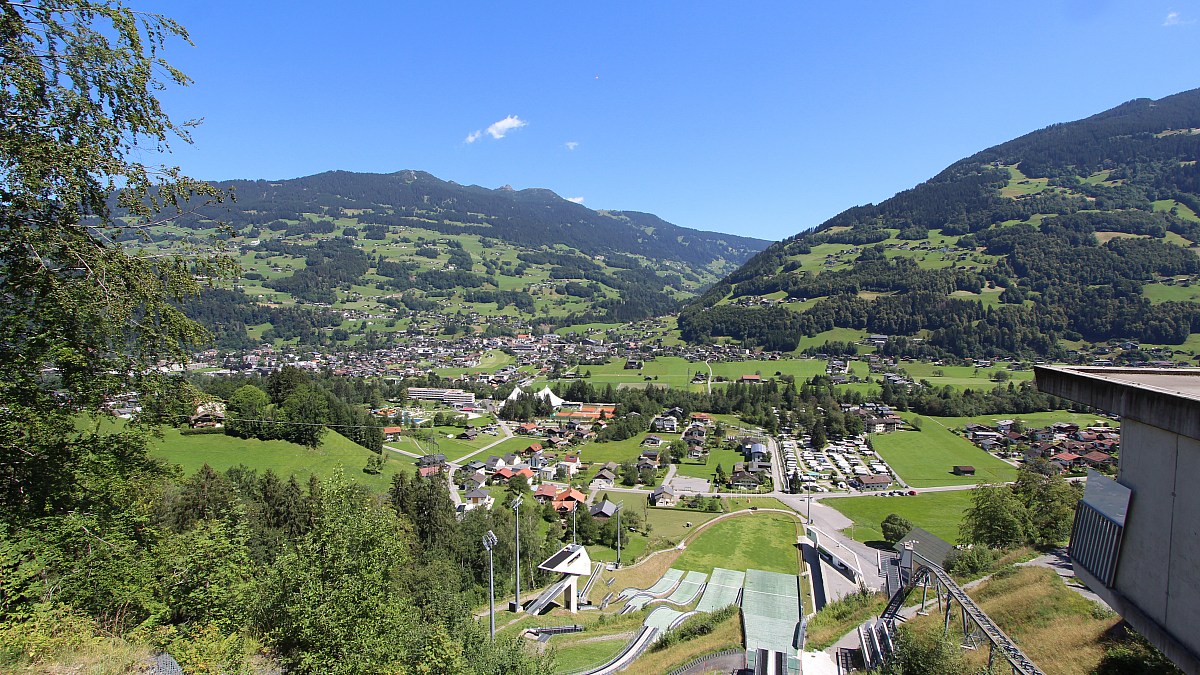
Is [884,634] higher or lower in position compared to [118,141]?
lower

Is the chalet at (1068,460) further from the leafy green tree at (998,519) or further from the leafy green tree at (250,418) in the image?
the leafy green tree at (250,418)

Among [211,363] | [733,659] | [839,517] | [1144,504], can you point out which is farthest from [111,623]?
[211,363]

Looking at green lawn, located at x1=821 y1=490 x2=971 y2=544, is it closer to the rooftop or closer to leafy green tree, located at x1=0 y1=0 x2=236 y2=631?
the rooftop

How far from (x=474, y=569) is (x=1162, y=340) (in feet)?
341

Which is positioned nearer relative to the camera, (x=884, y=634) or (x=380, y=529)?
(x=380, y=529)

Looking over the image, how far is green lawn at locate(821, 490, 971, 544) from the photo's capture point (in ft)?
109

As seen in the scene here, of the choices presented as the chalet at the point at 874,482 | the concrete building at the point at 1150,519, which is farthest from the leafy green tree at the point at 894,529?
the concrete building at the point at 1150,519

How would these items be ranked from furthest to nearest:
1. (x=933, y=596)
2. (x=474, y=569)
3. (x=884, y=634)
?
(x=474, y=569) < (x=933, y=596) < (x=884, y=634)

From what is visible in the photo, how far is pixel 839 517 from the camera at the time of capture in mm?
36375

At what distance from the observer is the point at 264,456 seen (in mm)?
33562

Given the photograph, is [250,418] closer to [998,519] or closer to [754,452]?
[754,452]

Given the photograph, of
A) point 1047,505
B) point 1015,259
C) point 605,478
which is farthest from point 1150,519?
point 1015,259

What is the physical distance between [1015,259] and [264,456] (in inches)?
5203

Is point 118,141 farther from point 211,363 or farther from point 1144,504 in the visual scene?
point 211,363
